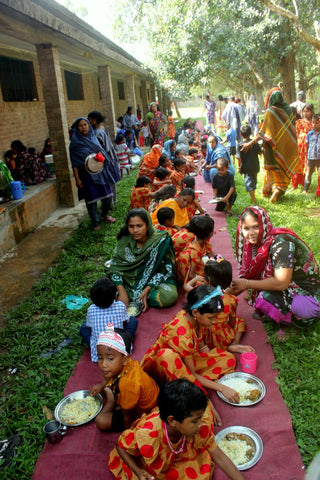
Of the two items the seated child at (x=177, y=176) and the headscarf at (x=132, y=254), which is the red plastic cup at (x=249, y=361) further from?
the seated child at (x=177, y=176)

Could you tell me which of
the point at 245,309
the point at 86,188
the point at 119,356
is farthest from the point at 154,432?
the point at 86,188

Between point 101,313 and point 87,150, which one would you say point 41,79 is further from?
point 101,313

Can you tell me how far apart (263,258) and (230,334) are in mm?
690

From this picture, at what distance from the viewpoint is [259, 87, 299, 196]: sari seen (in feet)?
20.7

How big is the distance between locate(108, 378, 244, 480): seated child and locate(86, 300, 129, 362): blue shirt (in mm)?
1090

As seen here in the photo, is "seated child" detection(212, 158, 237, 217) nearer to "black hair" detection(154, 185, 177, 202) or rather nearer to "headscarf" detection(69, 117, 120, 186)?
"black hair" detection(154, 185, 177, 202)

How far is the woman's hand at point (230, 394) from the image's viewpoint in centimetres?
251

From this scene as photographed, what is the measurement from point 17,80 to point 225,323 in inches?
307

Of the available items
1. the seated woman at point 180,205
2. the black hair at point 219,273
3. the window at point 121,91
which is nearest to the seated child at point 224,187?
the seated woman at point 180,205

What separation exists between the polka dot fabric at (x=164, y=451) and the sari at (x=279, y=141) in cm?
528

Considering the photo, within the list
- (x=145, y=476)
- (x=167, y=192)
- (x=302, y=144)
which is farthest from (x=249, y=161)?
(x=145, y=476)

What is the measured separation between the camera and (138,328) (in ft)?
11.5

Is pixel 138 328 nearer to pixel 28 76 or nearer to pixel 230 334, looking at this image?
pixel 230 334

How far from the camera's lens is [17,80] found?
846 cm
